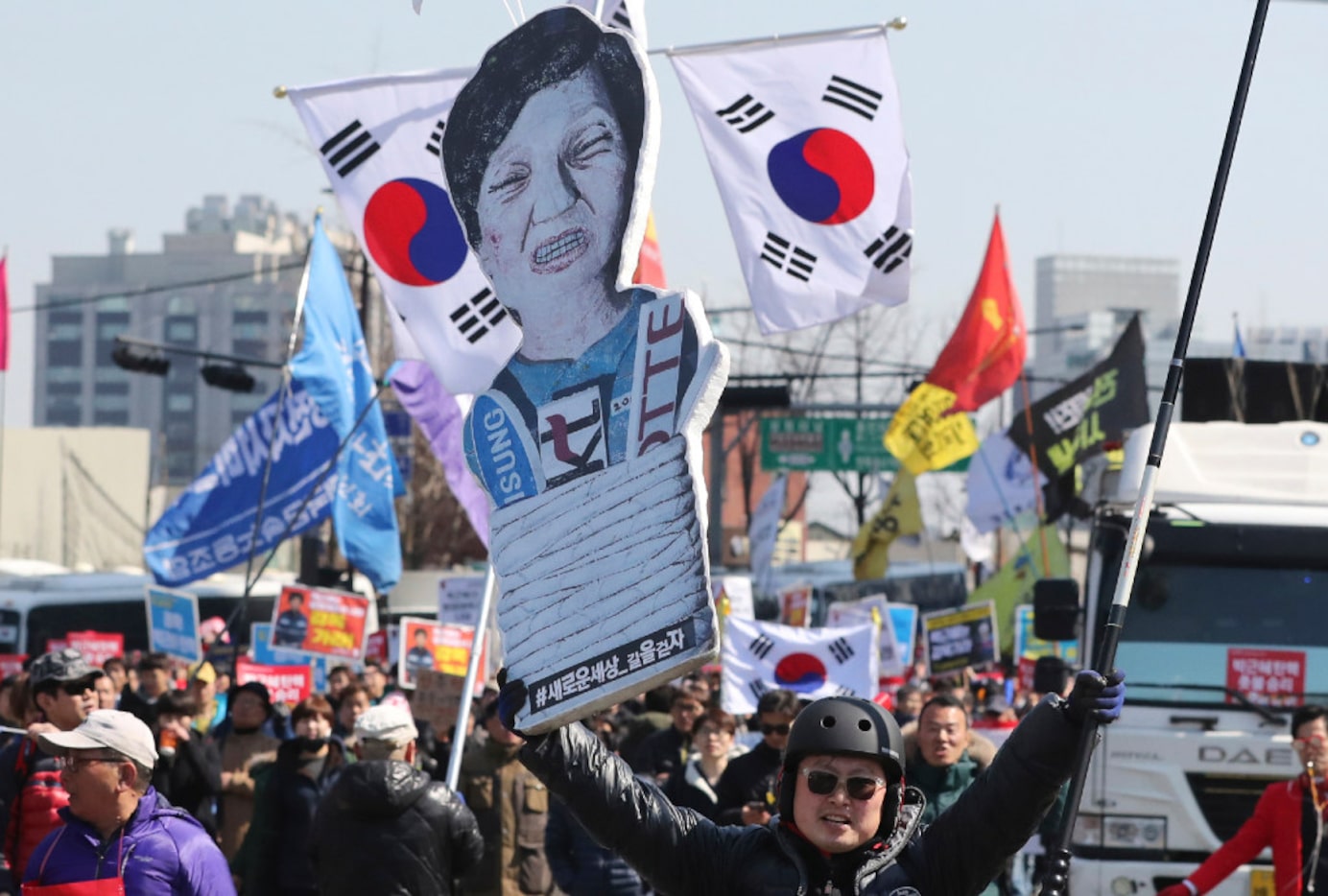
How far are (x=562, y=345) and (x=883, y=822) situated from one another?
172cm

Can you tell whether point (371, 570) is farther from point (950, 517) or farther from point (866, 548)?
point (950, 517)

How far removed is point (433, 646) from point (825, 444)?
29.2 m

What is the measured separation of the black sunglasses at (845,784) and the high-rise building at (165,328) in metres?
156

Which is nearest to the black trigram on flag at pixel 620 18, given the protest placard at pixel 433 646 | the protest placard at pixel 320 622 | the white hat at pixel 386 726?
the white hat at pixel 386 726

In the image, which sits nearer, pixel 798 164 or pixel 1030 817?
pixel 1030 817

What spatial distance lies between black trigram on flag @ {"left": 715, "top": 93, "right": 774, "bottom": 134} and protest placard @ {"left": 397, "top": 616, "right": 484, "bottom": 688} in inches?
413

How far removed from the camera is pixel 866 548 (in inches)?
1097

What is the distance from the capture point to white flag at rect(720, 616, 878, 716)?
15.9 m

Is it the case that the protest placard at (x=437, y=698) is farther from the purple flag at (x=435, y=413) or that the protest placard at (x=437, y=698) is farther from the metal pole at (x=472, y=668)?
the metal pole at (x=472, y=668)

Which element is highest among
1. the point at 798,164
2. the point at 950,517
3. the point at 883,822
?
the point at 798,164

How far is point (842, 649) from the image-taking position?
15930 mm

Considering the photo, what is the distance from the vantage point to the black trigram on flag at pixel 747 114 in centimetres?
907

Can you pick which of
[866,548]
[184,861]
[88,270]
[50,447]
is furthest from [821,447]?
[88,270]

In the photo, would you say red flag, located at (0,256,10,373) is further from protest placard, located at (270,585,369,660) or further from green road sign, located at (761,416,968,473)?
green road sign, located at (761,416,968,473)
